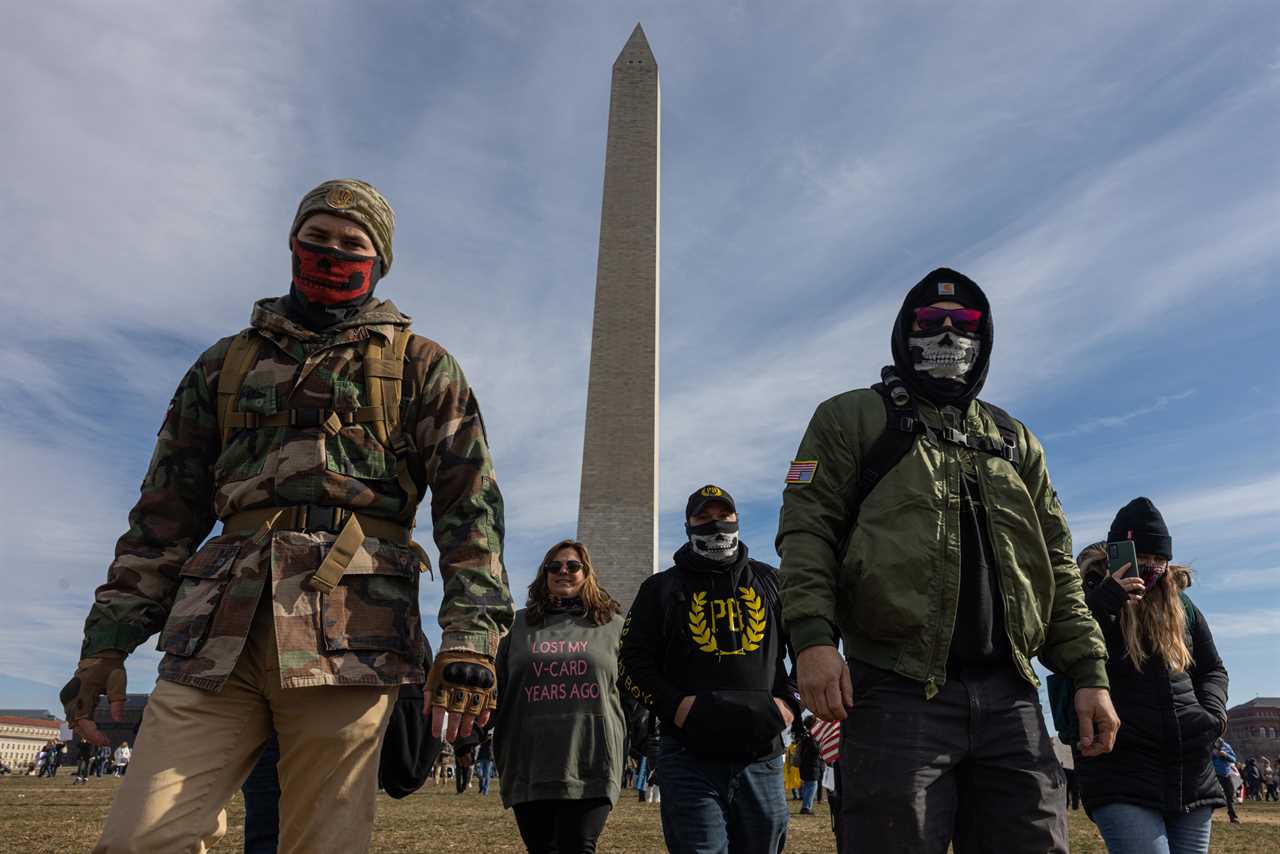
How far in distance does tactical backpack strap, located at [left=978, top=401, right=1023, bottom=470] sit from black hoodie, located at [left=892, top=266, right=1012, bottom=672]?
0.09 metres

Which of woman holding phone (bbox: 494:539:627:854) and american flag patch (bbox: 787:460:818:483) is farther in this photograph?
woman holding phone (bbox: 494:539:627:854)

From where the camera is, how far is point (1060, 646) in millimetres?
2693

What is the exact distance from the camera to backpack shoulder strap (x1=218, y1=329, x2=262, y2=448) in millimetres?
2600

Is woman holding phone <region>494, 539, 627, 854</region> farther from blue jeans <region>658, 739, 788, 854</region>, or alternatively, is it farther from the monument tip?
the monument tip

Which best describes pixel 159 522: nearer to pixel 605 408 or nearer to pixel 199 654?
pixel 199 654

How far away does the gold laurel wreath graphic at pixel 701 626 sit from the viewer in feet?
13.0

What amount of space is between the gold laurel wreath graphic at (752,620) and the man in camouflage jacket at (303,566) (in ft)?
5.55

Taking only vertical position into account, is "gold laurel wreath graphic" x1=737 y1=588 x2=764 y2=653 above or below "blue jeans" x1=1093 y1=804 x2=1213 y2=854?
above

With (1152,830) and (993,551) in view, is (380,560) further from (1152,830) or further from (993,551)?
(1152,830)

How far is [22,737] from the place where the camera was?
94062 mm

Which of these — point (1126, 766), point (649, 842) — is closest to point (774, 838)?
point (1126, 766)

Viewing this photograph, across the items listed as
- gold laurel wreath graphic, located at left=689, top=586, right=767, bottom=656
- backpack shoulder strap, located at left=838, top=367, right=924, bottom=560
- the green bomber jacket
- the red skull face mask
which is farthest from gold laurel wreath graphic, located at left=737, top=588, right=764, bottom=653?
the red skull face mask

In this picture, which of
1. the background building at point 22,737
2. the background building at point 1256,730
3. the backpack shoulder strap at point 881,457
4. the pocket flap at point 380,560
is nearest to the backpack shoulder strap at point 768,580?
the backpack shoulder strap at point 881,457

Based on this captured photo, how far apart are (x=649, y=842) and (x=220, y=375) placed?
713 cm
